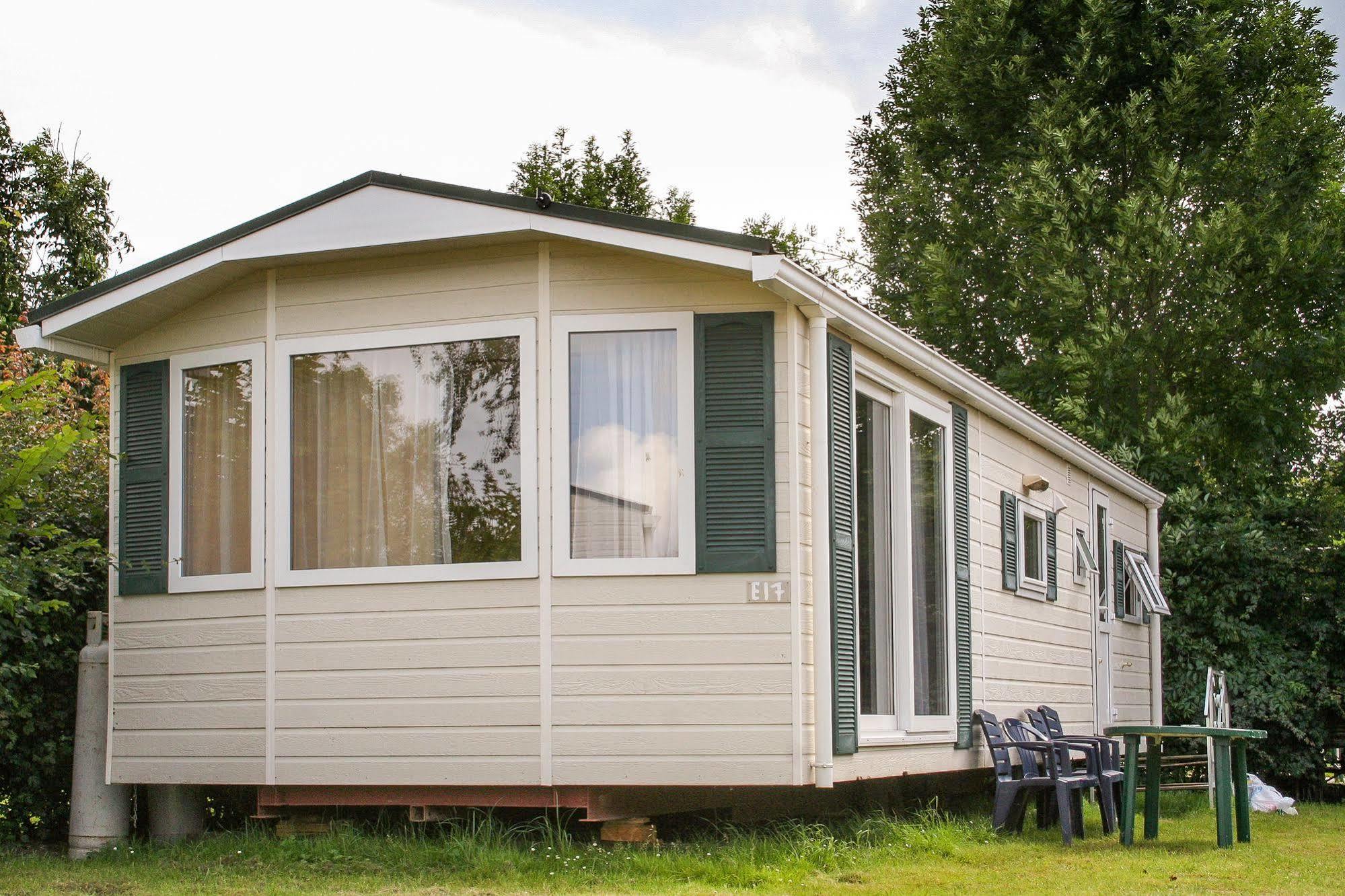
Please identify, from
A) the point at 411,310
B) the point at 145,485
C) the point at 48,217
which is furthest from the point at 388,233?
the point at 48,217

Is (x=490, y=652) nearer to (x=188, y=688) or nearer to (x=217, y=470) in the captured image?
(x=188, y=688)

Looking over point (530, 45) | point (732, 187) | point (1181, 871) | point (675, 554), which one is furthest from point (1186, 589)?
point (732, 187)

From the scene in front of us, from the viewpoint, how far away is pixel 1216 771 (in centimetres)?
790

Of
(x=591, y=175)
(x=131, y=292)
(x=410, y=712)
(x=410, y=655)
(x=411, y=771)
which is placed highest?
(x=591, y=175)

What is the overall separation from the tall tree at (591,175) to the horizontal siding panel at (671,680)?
17.5m

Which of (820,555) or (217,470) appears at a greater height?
(217,470)

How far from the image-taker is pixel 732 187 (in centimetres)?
2800

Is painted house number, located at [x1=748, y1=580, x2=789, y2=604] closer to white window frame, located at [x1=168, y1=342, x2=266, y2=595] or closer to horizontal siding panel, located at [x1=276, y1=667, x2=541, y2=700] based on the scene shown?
horizontal siding panel, located at [x1=276, y1=667, x2=541, y2=700]

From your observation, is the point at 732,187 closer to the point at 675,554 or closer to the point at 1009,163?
the point at 1009,163

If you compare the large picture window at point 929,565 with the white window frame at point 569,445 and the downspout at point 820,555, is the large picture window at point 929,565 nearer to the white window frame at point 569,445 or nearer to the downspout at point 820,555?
the downspout at point 820,555

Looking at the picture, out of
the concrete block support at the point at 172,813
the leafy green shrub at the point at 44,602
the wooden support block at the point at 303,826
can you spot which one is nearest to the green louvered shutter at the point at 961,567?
the wooden support block at the point at 303,826

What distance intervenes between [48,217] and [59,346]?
11846mm

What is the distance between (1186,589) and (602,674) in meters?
9.10

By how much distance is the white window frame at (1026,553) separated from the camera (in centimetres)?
985
